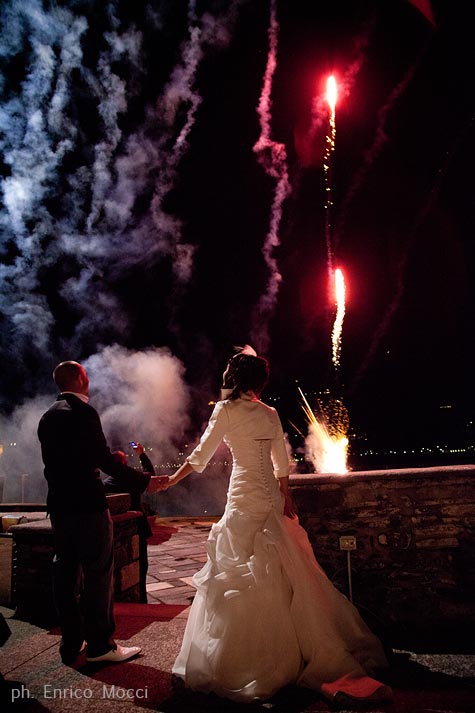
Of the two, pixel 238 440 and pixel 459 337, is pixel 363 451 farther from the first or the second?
pixel 238 440

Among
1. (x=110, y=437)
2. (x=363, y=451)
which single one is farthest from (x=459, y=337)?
(x=110, y=437)

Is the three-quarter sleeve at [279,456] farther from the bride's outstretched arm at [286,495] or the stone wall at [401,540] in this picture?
the stone wall at [401,540]

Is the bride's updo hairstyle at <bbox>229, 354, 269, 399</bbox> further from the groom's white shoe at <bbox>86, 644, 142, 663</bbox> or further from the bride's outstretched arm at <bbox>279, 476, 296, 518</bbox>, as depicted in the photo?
the groom's white shoe at <bbox>86, 644, 142, 663</bbox>

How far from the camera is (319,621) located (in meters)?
2.41

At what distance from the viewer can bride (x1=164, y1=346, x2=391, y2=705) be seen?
226 centimetres

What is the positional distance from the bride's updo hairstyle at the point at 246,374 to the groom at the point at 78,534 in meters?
1.07

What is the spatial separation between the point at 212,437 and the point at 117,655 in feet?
5.22

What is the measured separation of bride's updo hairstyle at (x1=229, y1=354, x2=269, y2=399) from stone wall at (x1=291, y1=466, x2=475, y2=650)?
3.60ft

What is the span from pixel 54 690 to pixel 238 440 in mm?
1832

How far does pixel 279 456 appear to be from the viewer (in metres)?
2.89

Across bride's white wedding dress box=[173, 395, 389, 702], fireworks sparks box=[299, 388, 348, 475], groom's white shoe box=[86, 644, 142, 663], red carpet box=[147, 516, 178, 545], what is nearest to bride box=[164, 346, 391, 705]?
bride's white wedding dress box=[173, 395, 389, 702]

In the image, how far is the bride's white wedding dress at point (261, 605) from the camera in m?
2.27

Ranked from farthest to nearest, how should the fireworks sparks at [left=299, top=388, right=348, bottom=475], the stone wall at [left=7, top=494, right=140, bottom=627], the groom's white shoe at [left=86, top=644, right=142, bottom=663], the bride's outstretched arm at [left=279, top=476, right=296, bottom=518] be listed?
the fireworks sparks at [left=299, top=388, right=348, bottom=475] → the stone wall at [left=7, top=494, right=140, bottom=627] → the bride's outstretched arm at [left=279, top=476, right=296, bottom=518] → the groom's white shoe at [left=86, top=644, right=142, bottom=663]

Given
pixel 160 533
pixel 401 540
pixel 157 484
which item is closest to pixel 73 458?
pixel 157 484
